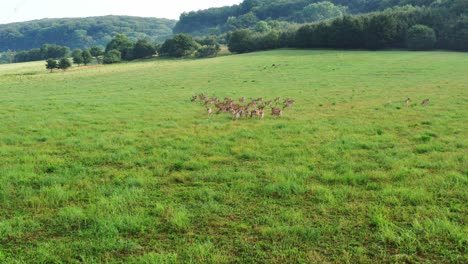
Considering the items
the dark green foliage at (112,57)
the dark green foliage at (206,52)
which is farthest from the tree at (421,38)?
the dark green foliage at (112,57)

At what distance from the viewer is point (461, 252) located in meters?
5.90

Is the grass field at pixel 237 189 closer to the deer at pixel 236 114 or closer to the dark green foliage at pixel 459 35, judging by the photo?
the deer at pixel 236 114

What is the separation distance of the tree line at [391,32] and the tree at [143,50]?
42803mm

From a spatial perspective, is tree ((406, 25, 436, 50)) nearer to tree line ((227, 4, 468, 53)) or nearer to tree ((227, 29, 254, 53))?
tree line ((227, 4, 468, 53))

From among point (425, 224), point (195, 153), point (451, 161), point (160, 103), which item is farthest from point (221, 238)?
point (160, 103)

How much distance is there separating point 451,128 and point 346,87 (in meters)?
16.5

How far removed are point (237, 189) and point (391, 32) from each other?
264 feet

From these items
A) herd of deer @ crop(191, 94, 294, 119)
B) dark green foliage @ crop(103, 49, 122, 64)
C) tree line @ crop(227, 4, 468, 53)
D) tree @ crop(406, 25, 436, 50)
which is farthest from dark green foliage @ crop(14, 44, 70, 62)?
herd of deer @ crop(191, 94, 294, 119)

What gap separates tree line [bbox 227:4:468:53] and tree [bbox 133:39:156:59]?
4280 centimetres

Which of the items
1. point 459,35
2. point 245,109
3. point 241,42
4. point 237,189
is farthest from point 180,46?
point 237,189

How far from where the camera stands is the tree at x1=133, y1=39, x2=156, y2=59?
4124 inches

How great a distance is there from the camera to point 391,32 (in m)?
76.9

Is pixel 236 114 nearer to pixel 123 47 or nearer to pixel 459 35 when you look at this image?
pixel 459 35

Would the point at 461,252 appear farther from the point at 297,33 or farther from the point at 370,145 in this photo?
the point at 297,33
